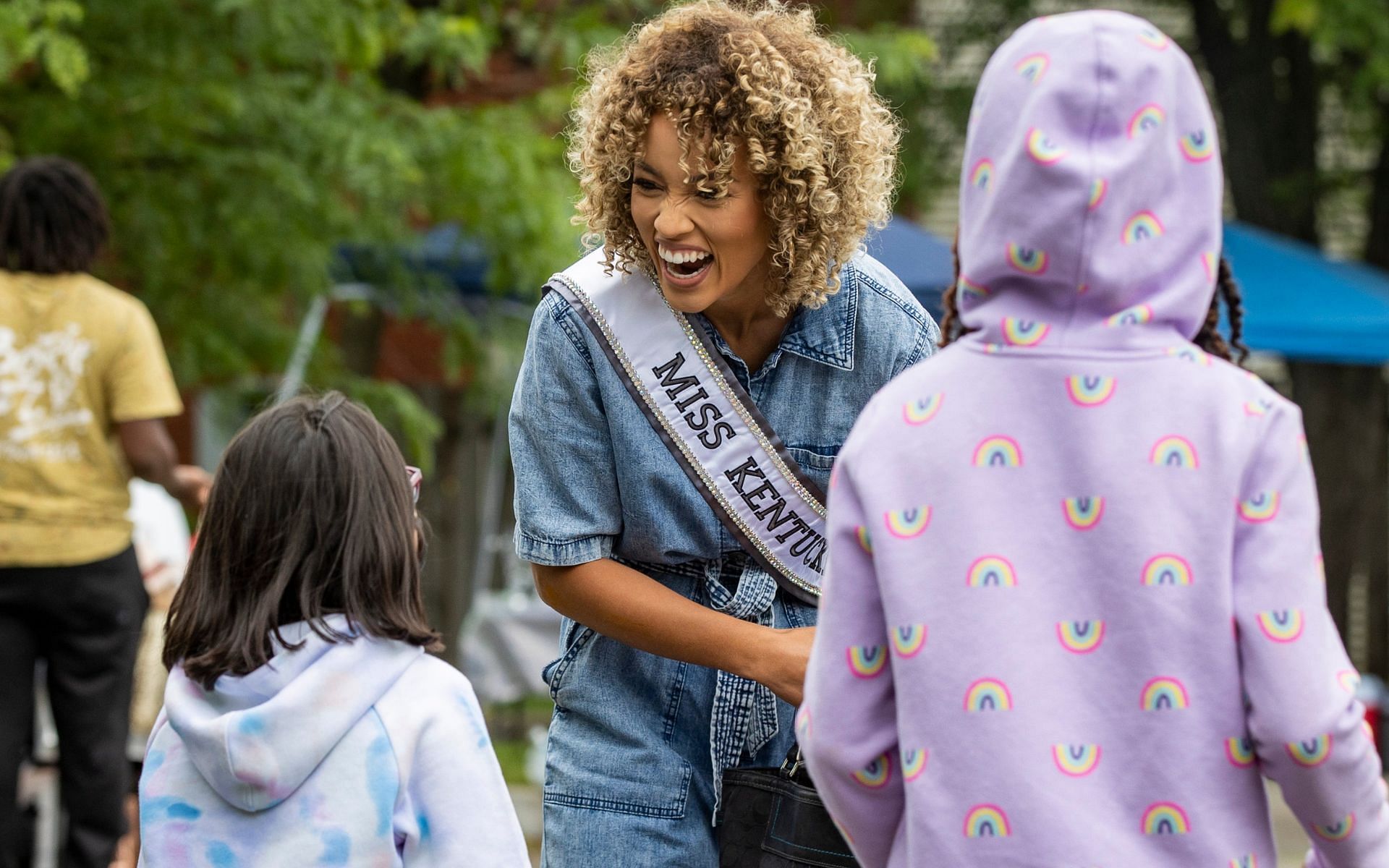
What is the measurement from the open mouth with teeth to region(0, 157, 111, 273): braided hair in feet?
10.3

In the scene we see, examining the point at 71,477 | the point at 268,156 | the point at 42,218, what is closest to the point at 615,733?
the point at 71,477

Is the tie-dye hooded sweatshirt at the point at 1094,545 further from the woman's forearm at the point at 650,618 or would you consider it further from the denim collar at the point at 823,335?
the denim collar at the point at 823,335

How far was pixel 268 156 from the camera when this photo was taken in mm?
7250

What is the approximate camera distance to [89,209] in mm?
5078

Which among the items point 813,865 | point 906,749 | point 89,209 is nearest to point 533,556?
point 813,865

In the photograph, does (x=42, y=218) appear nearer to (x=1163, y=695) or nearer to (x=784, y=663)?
(x=784, y=663)

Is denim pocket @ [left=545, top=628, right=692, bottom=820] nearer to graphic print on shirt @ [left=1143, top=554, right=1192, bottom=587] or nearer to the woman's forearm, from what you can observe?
the woman's forearm

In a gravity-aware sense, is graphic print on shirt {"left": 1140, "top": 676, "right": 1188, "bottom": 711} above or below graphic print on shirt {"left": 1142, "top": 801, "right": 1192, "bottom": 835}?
above

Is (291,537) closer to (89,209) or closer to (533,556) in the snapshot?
(533,556)

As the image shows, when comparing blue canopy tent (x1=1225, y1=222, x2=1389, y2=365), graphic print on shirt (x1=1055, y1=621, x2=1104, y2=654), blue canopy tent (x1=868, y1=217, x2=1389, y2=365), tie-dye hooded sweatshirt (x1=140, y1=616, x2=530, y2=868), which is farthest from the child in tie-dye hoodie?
blue canopy tent (x1=1225, y1=222, x2=1389, y2=365)

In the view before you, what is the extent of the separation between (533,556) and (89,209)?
315 centimetres

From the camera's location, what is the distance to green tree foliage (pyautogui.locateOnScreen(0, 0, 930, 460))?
7.03 metres

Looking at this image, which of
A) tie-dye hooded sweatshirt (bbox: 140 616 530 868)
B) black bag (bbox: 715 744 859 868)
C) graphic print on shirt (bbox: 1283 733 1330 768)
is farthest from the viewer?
tie-dye hooded sweatshirt (bbox: 140 616 530 868)

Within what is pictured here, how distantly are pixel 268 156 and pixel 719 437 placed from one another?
5238 millimetres
